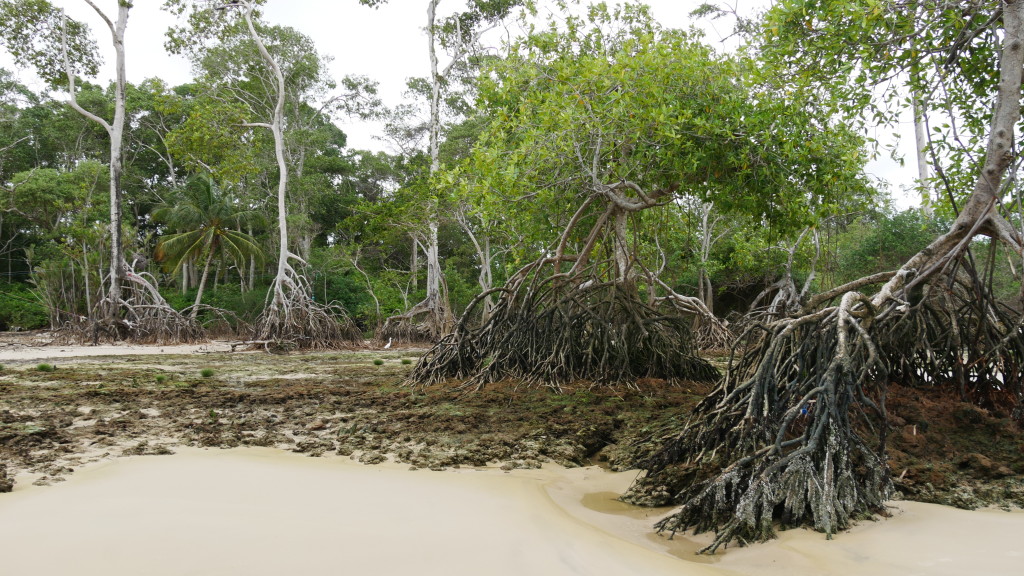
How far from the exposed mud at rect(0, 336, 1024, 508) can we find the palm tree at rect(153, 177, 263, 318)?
1653 centimetres

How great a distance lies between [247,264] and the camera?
27.6 m

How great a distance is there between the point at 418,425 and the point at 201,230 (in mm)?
21043

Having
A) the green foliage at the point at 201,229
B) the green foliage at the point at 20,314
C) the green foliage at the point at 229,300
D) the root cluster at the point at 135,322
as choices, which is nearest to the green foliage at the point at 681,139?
the root cluster at the point at 135,322

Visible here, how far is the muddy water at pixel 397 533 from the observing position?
2.01 metres

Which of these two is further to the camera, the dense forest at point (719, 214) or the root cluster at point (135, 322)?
the root cluster at point (135, 322)

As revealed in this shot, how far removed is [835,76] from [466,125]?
1779 cm

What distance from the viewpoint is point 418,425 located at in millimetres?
4387

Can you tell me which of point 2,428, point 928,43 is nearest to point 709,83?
point 928,43

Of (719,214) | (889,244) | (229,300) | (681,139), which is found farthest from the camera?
(229,300)

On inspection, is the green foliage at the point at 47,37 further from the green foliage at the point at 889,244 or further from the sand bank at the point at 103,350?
the green foliage at the point at 889,244

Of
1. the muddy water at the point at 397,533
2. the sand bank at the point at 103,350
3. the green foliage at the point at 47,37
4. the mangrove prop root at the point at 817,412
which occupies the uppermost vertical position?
the green foliage at the point at 47,37

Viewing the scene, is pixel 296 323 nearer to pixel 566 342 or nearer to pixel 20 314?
pixel 566 342

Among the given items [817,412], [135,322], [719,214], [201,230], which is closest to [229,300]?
[201,230]

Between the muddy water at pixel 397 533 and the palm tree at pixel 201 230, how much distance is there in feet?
69.4
